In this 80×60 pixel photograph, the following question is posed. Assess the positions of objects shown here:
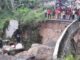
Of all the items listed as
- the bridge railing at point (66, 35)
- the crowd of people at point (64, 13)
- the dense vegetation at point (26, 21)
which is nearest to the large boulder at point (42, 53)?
the bridge railing at point (66, 35)

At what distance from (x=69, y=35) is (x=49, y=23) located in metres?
5.40

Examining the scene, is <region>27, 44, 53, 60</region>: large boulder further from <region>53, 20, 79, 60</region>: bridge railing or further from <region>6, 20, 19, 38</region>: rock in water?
<region>6, 20, 19, 38</region>: rock in water

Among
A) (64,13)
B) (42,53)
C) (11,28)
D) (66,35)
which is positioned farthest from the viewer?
(11,28)

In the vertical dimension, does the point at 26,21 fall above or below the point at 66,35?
above

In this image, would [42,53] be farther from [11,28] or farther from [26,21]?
[11,28]

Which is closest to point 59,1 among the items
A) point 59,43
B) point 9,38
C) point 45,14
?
point 45,14

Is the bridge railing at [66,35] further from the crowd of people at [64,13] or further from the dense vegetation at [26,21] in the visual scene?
the dense vegetation at [26,21]

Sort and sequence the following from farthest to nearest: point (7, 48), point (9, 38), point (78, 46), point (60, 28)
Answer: point (9, 38), point (60, 28), point (7, 48), point (78, 46)

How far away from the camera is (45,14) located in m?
16.9

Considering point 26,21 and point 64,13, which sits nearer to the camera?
point 64,13

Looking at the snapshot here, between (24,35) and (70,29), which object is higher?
(70,29)

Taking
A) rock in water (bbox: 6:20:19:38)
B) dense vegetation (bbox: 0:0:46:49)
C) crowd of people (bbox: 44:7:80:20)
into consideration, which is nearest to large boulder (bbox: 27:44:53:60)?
crowd of people (bbox: 44:7:80:20)

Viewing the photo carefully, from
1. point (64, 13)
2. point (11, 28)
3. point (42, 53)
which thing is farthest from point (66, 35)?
point (11, 28)

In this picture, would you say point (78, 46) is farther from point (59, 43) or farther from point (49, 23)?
point (49, 23)
